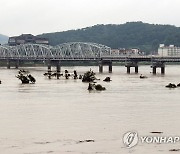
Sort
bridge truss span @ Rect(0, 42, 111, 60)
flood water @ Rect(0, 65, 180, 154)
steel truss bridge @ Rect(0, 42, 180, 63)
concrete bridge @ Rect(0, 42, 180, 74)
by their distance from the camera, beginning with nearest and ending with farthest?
flood water @ Rect(0, 65, 180, 154) → concrete bridge @ Rect(0, 42, 180, 74) → steel truss bridge @ Rect(0, 42, 180, 63) → bridge truss span @ Rect(0, 42, 111, 60)

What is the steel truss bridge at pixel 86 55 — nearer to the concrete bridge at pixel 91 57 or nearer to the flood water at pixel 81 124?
the concrete bridge at pixel 91 57

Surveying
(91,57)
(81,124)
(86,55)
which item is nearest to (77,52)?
(86,55)

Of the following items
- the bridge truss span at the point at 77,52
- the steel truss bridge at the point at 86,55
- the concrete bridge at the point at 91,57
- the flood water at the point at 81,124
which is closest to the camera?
the flood water at the point at 81,124

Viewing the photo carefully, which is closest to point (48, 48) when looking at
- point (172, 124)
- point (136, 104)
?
point (136, 104)

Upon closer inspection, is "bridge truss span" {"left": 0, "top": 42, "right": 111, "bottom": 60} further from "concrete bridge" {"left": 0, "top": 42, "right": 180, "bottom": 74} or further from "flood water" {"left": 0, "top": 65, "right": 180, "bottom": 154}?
"flood water" {"left": 0, "top": 65, "right": 180, "bottom": 154}

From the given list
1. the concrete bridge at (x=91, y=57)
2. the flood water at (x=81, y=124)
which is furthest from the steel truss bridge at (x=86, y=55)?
the flood water at (x=81, y=124)

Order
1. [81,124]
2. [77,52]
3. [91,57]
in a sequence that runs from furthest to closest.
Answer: [77,52] < [91,57] < [81,124]

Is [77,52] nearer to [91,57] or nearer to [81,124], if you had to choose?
[91,57]

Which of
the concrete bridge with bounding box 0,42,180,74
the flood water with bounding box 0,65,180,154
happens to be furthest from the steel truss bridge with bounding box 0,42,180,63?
the flood water with bounding box 0,65,180,154

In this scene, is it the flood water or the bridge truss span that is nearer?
the flood water

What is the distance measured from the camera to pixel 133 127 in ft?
107

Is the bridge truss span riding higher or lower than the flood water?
higher

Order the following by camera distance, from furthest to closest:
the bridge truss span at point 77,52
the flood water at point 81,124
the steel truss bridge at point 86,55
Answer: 1. the bridge truss span at point 77,52
2. the steel truss bridge at point 86,55
3. the flood water at point 81,124

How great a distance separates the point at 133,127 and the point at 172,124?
2.76 metres
